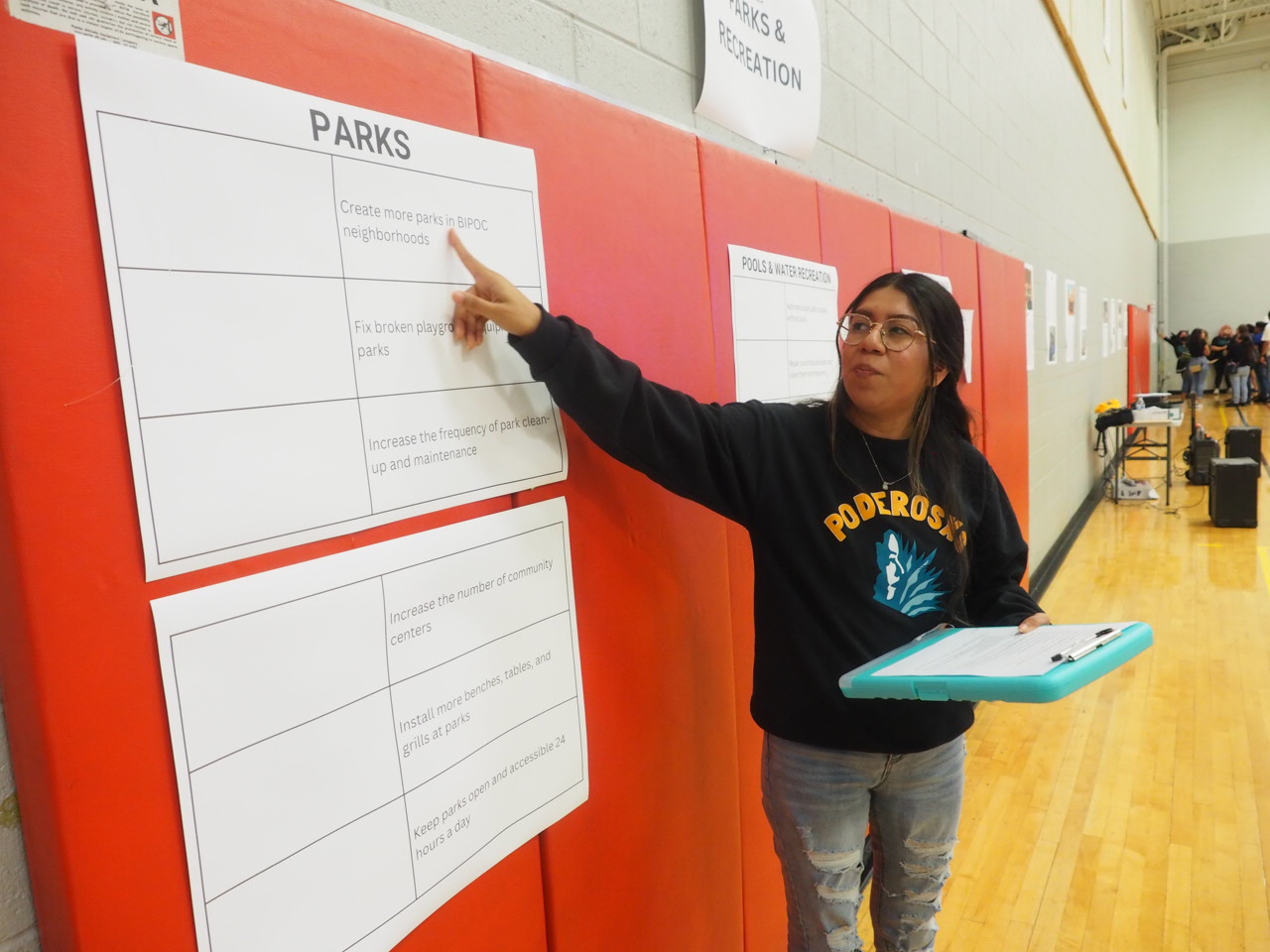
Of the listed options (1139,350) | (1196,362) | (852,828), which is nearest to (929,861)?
(852,828)

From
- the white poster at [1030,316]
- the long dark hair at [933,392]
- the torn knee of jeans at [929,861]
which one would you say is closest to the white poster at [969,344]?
the white poster at [1030,316]

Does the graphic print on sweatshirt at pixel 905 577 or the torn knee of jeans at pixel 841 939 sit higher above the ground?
the graphic print on sweatshirt at pixel 905 577

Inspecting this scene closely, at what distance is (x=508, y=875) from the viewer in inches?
38.5

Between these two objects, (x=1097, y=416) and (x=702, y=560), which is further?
(x=1097, y=416)

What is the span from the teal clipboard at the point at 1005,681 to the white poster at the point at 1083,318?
544 centimetres

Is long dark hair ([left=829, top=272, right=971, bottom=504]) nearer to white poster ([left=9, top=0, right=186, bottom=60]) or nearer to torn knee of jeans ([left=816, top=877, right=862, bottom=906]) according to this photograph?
torn knee of jeans ([left=816, top=877, right=862, bottom=906])

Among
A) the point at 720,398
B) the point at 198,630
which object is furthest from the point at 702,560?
the point at 198,630

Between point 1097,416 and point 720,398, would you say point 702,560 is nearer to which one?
point 720,398

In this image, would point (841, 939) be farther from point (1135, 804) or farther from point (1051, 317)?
point (1051, 317)

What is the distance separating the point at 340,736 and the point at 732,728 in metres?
0.83

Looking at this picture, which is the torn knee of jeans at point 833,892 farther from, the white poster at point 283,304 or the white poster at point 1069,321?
the white poster at point 1069,321

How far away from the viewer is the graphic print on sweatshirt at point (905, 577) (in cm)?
117

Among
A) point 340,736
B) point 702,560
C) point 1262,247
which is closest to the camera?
point 340,736

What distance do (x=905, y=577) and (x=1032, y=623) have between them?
0.19 metres
